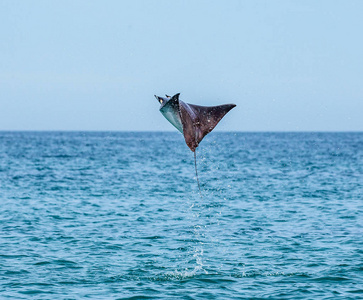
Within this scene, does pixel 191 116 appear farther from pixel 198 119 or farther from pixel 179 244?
pixel 179 244

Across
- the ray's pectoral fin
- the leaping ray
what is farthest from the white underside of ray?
the ray's pectoral fin

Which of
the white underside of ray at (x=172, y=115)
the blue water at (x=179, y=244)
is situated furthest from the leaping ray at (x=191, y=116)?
the blue water at (x=179, y=244)

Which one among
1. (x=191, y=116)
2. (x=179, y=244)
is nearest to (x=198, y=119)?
(x=191, y=116)

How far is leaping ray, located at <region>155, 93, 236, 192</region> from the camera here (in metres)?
11.6

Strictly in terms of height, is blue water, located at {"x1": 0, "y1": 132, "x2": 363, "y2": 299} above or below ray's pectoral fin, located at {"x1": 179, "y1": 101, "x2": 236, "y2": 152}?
below

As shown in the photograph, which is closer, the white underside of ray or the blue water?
the white underside of ray

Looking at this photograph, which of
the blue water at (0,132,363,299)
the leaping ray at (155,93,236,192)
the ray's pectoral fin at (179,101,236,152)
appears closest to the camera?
the leaping ray at (155,93,236,192)

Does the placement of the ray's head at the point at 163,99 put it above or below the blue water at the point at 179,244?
above

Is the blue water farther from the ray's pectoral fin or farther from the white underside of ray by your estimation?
the white underside of ray

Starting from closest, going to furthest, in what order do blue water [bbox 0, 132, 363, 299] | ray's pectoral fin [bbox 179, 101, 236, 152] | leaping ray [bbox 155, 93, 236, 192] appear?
1. leaping ray [bbox 155, 93, 236, 192]
2. ray's pectoral fin [bbox 179, 101, 236, 152]
3. blue water [bbox 0, 132, 363, 299]

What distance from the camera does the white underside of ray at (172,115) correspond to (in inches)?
458

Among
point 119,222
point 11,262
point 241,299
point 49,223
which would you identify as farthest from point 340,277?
point 49,223

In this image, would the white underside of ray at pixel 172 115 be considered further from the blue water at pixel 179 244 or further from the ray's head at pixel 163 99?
the blue water at pixel 179 244

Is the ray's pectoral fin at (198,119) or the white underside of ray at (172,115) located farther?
the ray's pectoral fin at (198,119)
